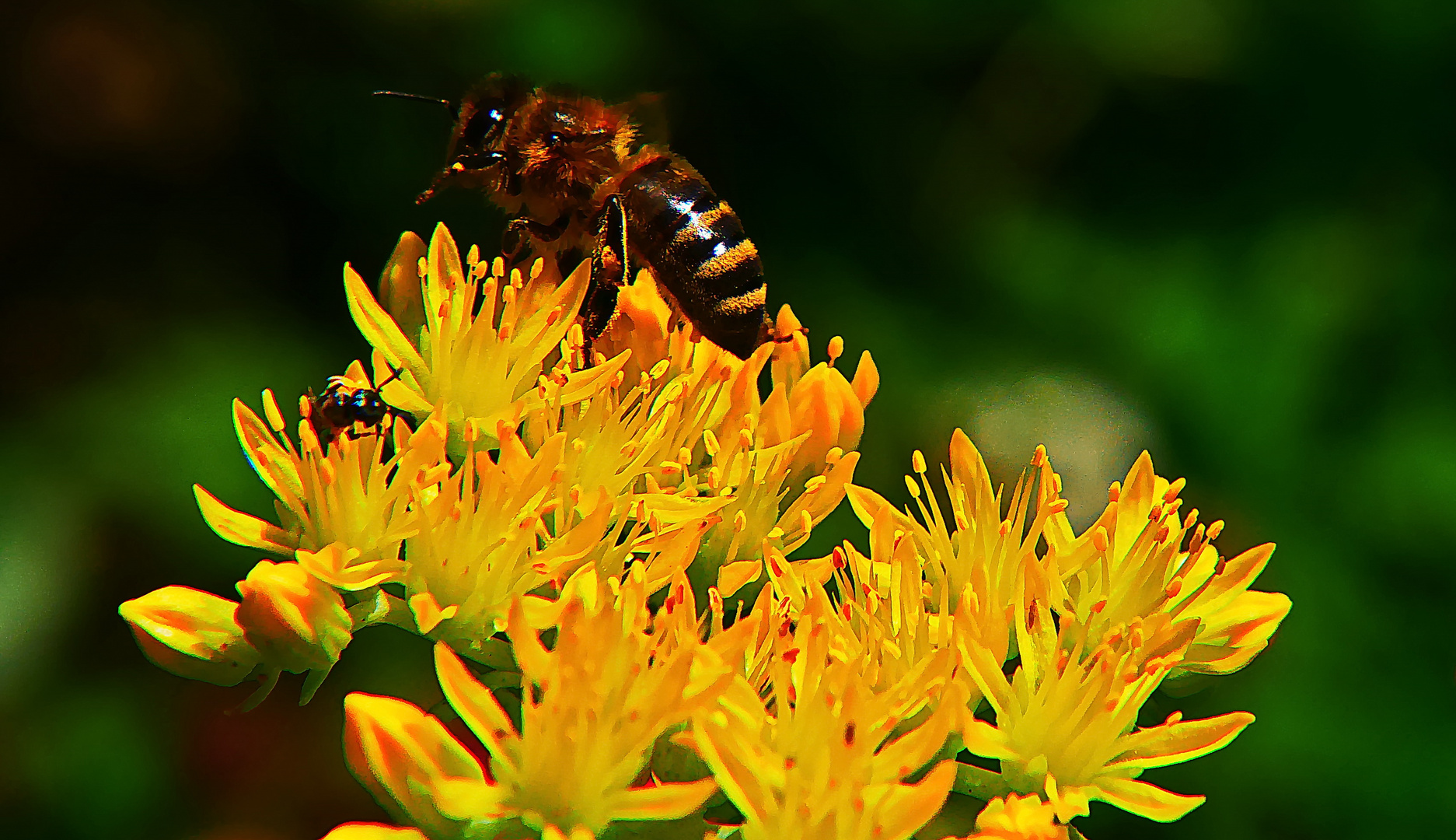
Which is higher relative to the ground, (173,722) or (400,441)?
(400,441)

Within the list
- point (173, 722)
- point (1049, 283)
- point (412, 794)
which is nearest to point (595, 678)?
point (412, 794)

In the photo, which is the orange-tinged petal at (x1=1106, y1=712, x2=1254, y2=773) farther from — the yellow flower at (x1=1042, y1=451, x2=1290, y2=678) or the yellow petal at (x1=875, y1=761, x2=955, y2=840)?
the yellow petal at (x1=875, y1=761, x2=955, y2=840)

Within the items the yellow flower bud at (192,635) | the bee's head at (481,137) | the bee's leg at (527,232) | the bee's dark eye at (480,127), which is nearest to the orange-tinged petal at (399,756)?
the yellow flower bud at (192,635)

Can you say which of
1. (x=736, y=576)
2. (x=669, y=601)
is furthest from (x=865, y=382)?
(x=669, y=601)

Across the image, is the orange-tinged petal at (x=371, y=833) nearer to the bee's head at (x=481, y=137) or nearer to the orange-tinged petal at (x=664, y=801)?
the orange-tinged petal at (x=664, y=801)

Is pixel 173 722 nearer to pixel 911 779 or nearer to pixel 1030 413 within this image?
→ pixel 911 779


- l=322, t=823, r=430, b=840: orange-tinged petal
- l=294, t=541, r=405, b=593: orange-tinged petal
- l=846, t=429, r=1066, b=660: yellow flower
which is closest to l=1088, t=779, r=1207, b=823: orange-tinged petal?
l=846, t=429, r=1066, b=660: yellow flower
